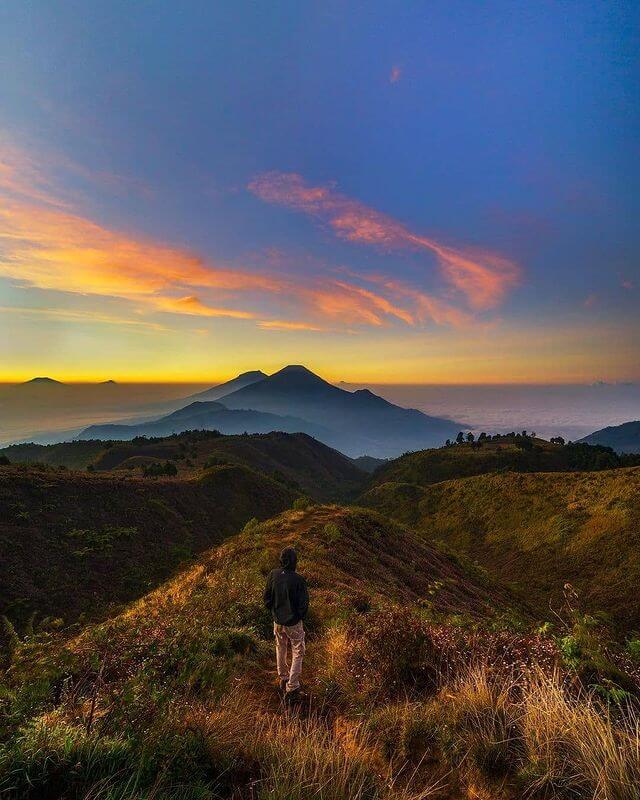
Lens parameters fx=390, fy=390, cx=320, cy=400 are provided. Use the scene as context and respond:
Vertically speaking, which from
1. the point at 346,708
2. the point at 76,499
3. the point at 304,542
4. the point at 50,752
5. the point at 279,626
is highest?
the point at 50,752

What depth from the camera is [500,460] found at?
85.9m

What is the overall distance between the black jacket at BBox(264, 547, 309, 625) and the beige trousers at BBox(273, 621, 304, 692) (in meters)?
0.19

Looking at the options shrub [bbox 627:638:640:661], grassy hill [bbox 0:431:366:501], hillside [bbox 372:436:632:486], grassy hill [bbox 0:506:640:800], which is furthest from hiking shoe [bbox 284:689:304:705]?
hillside [bbox 372:436:632:486]

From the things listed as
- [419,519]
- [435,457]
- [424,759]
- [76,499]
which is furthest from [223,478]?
[435,457]

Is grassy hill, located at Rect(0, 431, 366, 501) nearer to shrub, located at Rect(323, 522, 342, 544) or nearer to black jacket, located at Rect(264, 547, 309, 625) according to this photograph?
shrub, located at Rect(323, 522, 342, 544)

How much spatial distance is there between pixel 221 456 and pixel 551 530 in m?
64.2

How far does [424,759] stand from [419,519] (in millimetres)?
53197

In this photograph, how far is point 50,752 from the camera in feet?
10.6

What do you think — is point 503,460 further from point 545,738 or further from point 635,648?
point 545,738

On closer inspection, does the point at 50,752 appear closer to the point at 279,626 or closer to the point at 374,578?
the point at 279,626

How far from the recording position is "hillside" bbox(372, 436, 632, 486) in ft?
266

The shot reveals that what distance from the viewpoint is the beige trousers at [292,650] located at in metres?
6.87

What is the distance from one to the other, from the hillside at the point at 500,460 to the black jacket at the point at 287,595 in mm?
80780

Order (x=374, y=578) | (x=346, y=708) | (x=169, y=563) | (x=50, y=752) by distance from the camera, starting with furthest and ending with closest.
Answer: (x=169, y=563) < (x=374, y=578) < (x=346, y=708) < (x=50, y=752)
